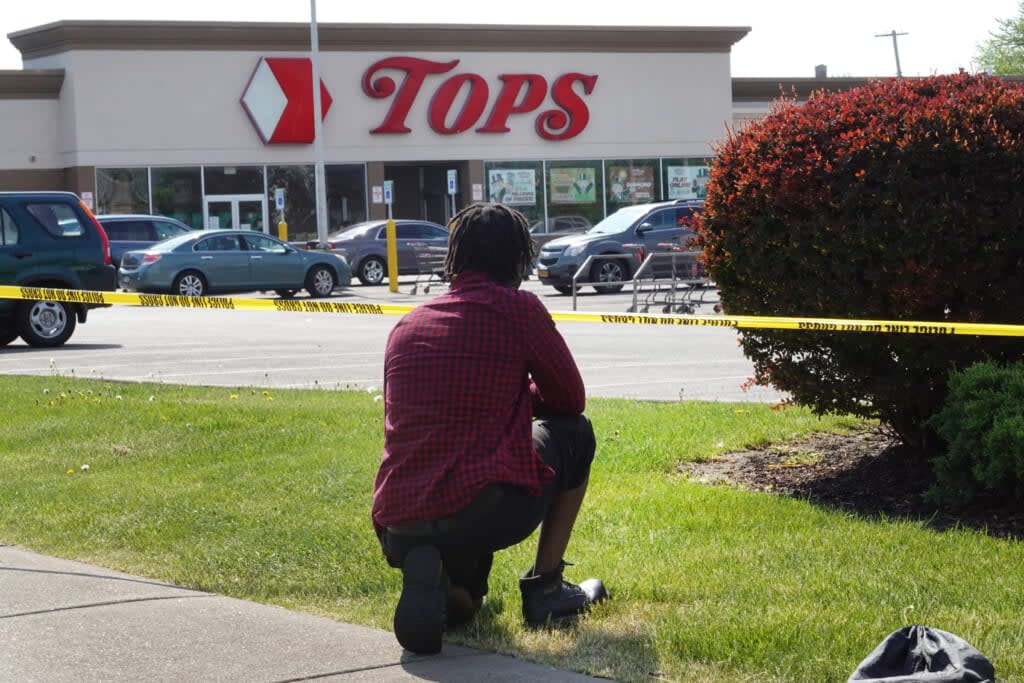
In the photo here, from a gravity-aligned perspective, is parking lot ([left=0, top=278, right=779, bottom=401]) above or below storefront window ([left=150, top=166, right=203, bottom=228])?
below

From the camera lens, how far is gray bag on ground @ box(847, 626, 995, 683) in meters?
4.16

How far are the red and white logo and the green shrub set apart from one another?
122 ft

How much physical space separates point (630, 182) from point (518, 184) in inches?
153

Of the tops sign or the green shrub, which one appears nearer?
the green shrub

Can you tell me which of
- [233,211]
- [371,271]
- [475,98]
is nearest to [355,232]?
[371,271]

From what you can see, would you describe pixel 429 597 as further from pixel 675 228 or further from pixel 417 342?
pixel 675 228

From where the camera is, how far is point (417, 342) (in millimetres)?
5145

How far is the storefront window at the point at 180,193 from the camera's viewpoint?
4178cm

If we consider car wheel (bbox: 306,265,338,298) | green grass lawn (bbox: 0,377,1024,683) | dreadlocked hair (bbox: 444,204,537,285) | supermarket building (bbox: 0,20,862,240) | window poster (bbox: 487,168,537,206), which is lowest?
green grass lawn (bbox: 0,377,1024,683)

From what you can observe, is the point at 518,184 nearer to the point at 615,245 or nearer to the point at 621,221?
the point at 621,221

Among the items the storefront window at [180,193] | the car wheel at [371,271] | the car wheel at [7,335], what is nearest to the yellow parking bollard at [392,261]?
the car wheel at [371,271]

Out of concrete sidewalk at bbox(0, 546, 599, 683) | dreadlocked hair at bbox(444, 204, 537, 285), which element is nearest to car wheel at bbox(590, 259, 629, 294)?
concrete sidewalk at bbox(0, 546, 599, 683)

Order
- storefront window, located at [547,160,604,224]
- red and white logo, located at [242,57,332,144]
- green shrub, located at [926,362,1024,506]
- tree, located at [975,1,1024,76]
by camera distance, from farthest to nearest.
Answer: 1. tree, located at [975,1,1024,76]
2. storefront window, located at [547,160,604,224]
3. red and white logo, located at [242,57,332,144]
4. green shrub, located at [926,362,1024,506]

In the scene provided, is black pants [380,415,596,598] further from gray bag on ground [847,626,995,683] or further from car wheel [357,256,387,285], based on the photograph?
car wheel [357,256,387,285]
